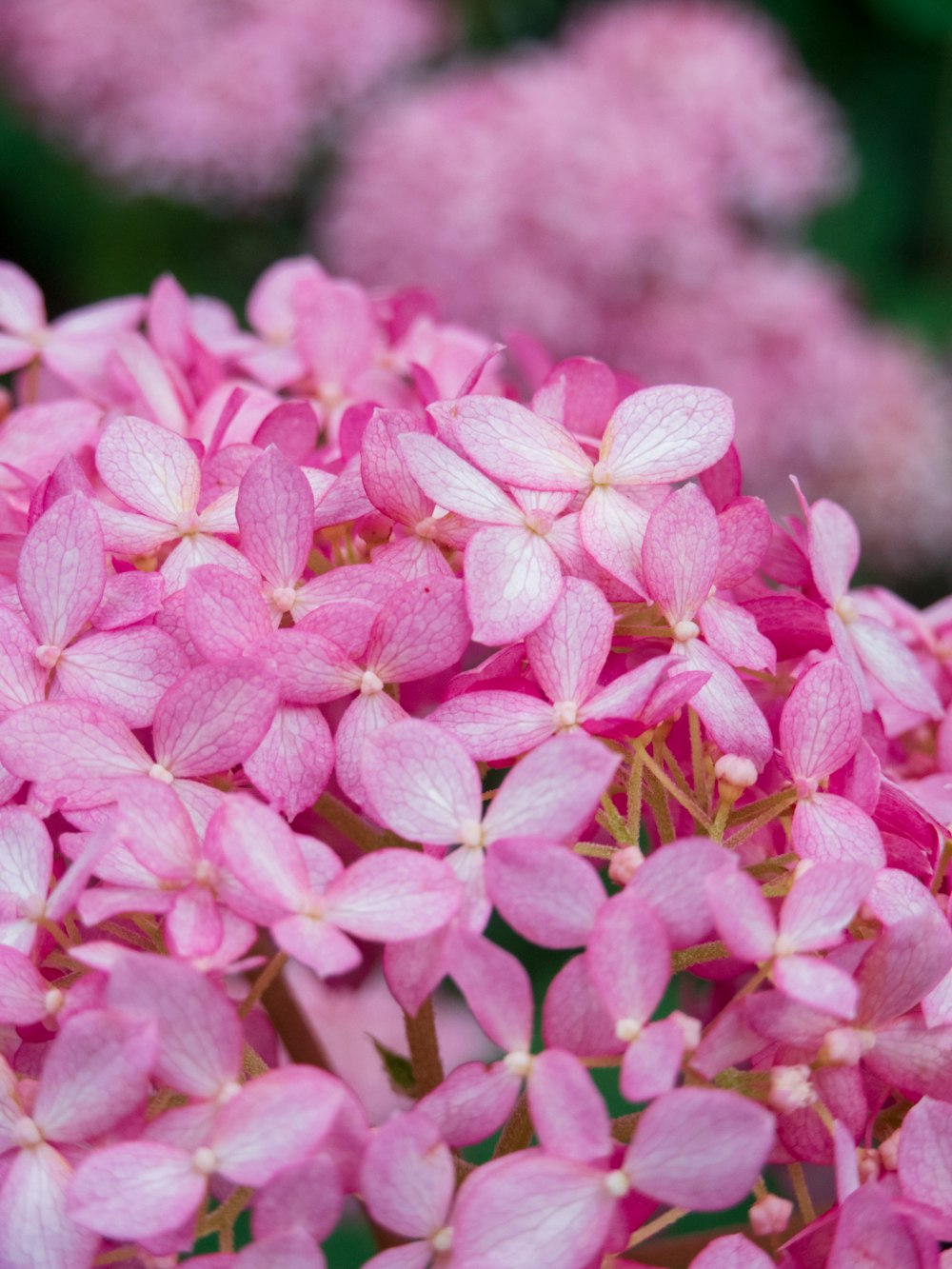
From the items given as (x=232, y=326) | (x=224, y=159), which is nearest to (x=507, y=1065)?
(x=232, y=326)

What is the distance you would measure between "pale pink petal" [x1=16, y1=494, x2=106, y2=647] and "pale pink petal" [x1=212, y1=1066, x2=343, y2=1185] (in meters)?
0.12

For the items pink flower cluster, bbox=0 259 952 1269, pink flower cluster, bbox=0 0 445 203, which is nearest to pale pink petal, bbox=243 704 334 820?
pink flower cluster, bbox=0 259 952 1269

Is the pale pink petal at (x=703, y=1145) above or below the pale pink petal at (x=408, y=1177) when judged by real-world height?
above

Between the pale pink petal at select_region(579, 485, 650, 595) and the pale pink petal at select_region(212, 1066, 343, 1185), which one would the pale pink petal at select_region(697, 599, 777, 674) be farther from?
the pale pink petal at select_region(212, 1066, 343, 1185)

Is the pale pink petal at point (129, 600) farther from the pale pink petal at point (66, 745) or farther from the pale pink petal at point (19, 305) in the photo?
the pale pink petal at point (19, 305)

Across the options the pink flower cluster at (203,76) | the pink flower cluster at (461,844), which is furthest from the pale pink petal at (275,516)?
the pink flower cluster at (203,76)

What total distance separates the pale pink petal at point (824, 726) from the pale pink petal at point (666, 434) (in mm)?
61

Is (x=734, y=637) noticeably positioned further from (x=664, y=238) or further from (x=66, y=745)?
(x=664, y=238)

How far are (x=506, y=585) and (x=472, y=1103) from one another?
0.35ft

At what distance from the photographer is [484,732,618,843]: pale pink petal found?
0.90 feet

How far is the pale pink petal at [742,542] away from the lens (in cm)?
34

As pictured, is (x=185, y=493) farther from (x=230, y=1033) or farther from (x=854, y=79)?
(x=854, y=79)

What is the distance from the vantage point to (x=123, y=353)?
417 mm

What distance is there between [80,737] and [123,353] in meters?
0.16
